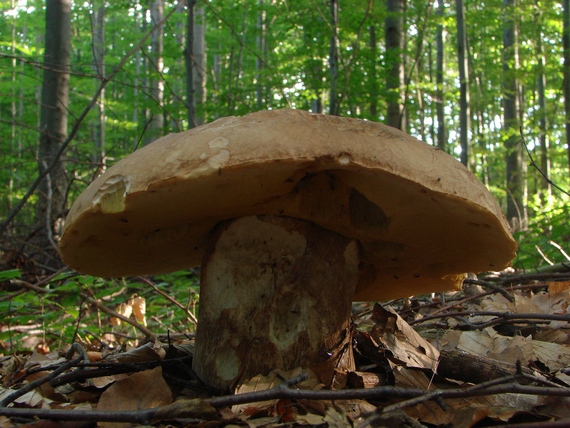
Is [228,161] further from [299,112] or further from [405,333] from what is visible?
[405,333]

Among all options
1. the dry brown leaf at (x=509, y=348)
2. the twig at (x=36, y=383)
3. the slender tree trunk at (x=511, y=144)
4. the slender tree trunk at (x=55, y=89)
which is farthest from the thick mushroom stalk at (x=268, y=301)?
the slender tree trunk at (x=511, y=144)

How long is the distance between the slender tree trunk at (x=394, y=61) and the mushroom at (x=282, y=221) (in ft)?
17.3

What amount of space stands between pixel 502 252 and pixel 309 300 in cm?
81

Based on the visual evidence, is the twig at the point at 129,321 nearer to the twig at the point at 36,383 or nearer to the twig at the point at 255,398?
the twig at the point at 36,383

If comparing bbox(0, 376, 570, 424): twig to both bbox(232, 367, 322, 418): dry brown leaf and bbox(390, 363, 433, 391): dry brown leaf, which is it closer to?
bbox(232, 367, 322, 418): dry brown leaf

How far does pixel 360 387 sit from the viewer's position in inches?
69.2

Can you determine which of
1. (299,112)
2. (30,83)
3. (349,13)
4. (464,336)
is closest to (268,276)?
(299,112)

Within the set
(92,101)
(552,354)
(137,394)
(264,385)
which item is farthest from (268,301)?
(92,101)

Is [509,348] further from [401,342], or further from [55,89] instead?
[55,89]

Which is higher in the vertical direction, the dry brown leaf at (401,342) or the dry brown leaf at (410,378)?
the dry brown leaf at (401,342)

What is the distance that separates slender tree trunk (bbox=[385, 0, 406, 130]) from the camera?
22.8 feet

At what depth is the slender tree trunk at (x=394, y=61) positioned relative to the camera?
6.95m

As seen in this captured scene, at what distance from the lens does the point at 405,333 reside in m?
1.97

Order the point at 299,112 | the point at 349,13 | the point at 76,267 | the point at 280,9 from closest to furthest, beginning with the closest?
1. the point at 299,112
2. the point at 76,267
3. the point at 349,13
4. the point at 280,9
